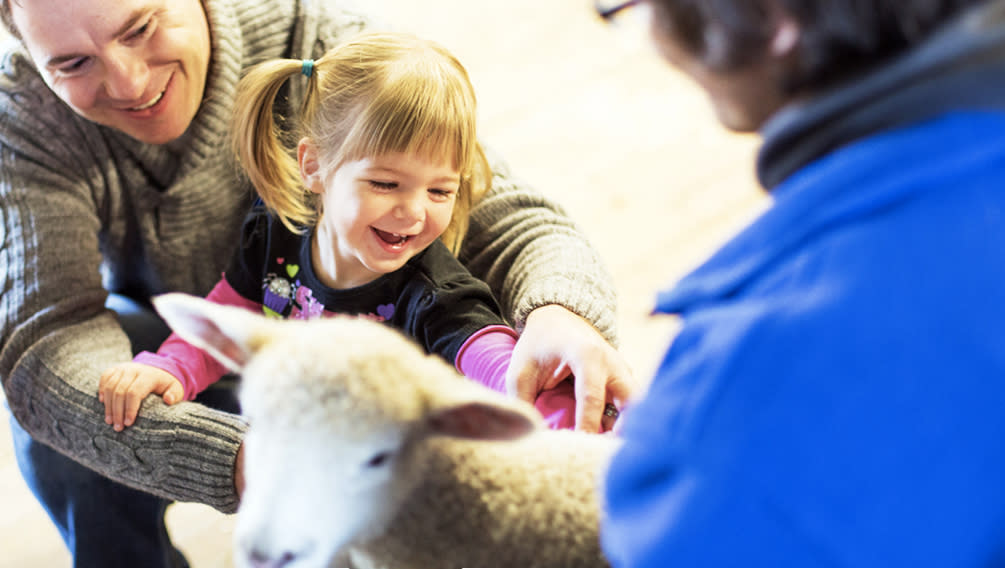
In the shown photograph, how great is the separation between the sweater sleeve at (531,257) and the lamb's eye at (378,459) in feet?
1.24

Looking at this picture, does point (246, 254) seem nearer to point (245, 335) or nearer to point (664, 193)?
point (245, 335)

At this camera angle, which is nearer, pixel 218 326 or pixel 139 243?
pixel 218 326

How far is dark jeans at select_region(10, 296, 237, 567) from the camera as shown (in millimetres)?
987

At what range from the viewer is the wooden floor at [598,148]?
1592 millimetres

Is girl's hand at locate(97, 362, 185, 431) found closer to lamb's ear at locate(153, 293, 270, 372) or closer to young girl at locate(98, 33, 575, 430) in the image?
young girl at locate(98, 33, 575, 430)

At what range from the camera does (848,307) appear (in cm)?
35

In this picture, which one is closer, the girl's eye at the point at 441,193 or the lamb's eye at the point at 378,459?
the lamb's eye at the point at 378,459

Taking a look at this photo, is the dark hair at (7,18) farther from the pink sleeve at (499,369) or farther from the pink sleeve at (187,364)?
the pink sleeve at (499,369)

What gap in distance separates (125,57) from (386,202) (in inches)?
12.5

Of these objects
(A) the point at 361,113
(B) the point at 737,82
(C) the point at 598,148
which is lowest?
(C) the point at 598,148

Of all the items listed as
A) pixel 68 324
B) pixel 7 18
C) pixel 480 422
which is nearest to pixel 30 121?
pixel 7 18

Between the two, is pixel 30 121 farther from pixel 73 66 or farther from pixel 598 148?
pixel 598 148

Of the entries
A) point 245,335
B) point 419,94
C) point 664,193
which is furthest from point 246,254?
point 664,193

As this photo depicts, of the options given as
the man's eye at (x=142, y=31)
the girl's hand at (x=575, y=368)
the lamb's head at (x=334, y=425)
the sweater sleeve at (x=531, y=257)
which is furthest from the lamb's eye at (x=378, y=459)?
the man's eye at (x=142, y=31)
